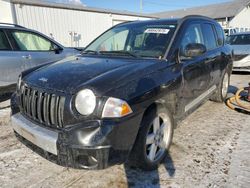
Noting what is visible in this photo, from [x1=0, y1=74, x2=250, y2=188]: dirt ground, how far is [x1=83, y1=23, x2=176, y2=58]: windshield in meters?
1.47

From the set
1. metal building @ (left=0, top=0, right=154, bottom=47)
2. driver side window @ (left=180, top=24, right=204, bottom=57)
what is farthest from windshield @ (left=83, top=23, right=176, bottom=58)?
metal building @ (left=0, top=0, right=154, bottom=47)

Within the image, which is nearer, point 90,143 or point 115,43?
point 90,143

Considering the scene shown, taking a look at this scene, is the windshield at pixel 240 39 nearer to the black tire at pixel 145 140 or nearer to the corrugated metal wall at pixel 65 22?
the black tire at pixel 145 140

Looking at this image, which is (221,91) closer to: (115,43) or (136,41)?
(136,41)

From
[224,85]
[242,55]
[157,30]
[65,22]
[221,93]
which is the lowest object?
[221,93]

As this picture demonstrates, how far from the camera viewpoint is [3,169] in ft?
10.1

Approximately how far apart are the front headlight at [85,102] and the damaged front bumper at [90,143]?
0.12 m

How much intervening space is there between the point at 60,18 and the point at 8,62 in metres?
11.1

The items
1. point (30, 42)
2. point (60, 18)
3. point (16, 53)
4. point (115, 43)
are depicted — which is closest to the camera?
point (115, 43)

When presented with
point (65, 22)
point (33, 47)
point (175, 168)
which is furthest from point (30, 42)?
point (65, 22)

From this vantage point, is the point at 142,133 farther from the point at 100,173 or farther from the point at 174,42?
the point at 174,42

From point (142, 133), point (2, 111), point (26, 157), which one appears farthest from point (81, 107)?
point (2, 111)

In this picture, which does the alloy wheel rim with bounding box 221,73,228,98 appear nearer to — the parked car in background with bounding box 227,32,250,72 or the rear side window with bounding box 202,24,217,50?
the rear side window with bounding box 202,24,217,50

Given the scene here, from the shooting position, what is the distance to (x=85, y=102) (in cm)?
236
